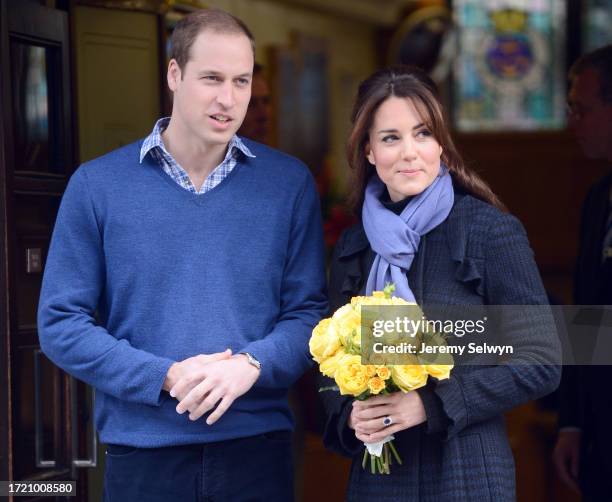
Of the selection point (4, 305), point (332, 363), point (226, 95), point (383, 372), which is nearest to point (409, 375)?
point (383, 372)

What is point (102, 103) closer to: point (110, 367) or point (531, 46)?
point (110, 367)

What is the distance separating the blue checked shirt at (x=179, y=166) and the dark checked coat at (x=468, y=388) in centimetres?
56

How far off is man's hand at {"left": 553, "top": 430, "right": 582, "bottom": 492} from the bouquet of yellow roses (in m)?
1.68

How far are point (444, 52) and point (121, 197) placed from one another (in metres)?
7.44

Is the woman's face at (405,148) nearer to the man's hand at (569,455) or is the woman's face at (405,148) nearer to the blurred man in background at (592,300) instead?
the blurred man in background at (592,300)

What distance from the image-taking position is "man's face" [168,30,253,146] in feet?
9.59

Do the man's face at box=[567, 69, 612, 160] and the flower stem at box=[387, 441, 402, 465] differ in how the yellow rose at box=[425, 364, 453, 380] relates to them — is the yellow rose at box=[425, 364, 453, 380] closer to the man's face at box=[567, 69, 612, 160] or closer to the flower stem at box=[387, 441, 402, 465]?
the flower stem at box=[387, 441, 402, 465]

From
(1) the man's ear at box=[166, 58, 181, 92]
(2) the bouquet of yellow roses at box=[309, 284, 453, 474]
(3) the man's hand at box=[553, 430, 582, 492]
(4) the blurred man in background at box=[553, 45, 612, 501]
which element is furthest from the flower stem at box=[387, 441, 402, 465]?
(3) the man's hand at box=[553, 430, 582, 492]

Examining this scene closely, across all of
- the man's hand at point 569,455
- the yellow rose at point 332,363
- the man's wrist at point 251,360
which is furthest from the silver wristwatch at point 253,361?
the man's hand at point 569,455

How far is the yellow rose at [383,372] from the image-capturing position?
2570 millimetres

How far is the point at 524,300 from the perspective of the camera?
270 centimetres

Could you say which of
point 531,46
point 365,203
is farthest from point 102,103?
point 531,46

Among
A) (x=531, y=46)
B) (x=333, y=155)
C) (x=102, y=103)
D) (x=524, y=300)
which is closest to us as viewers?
(x=524, y=300)

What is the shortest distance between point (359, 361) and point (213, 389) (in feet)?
1.32
